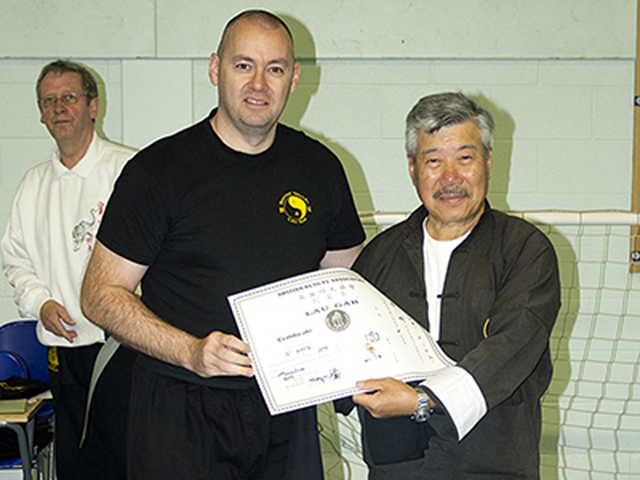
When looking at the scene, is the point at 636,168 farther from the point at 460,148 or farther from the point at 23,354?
the point at 23,354

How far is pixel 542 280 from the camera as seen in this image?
158cm

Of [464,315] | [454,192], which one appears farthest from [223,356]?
[454,192]

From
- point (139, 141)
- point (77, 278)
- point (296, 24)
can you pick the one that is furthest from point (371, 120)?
point (77, 278)

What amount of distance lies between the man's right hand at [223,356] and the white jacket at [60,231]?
143cm

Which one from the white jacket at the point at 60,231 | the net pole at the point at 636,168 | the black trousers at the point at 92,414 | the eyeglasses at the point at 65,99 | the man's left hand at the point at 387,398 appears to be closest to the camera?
the man's left hand at the point at 387,398

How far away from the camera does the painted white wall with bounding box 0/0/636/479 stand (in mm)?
3506

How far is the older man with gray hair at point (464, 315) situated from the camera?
148 centimetres

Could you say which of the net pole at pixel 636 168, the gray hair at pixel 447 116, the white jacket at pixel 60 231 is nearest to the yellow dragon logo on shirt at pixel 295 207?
the gray hair at pixel 447 116

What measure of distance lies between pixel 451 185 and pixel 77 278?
71.8 inches

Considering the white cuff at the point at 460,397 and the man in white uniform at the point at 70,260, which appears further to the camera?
the man in white uniform at the point at 70,260

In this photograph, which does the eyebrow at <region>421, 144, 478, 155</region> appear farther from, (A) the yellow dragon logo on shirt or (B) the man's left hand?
(B) the man's left hand

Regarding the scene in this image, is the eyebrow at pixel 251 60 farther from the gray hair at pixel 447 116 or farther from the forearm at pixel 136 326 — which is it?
the forearm at pixel 136 326

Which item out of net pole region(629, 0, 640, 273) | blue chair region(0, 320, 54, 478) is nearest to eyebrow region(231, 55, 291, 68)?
blue chair region(0, 320, 54, 478)

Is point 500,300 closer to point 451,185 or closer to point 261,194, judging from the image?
point 451,185
